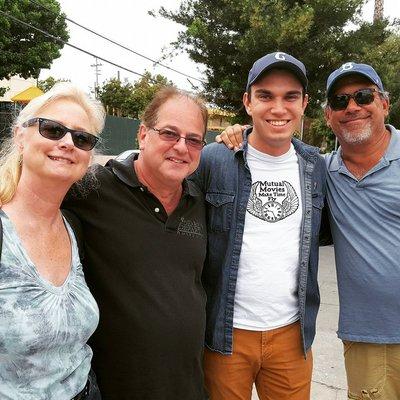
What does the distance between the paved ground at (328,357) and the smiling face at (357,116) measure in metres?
2.02

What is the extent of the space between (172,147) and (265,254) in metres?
0.79

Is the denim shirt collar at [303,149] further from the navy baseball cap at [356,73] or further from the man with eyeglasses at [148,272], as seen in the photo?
the man with eyeglasses at [148,272]

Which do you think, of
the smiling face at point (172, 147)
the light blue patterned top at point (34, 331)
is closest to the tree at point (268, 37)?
the smiling face at point (172, 147)

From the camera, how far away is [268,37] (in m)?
12.5

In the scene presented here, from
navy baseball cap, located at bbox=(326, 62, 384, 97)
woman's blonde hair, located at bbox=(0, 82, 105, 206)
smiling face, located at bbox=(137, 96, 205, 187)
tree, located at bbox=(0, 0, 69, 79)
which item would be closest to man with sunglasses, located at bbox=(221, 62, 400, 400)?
navy baseball cap, located at bbox=(326, 62, 384, 97)

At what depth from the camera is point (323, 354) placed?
4078 millimetres

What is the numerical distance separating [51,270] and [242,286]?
1130 mm

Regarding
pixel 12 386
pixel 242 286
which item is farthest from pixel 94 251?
pixel 242 286

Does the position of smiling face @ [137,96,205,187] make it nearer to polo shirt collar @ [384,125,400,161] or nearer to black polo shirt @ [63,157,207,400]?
black polo shirt @ [63,157,207,400]

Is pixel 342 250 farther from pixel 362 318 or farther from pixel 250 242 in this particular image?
pixel 250 242

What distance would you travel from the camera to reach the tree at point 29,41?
57.9ft

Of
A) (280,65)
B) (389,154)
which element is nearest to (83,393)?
(280,65)

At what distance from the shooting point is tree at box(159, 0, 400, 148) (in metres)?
12.7

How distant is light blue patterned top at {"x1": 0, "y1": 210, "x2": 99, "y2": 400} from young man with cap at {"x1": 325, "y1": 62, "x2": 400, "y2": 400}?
5.18ft
